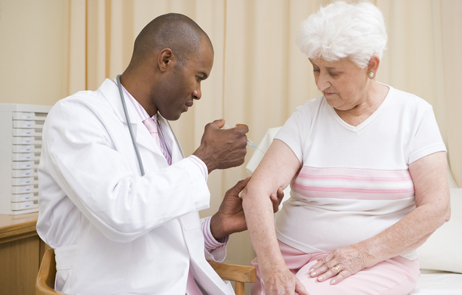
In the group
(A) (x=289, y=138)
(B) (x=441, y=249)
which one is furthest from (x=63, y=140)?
(B) (x=441, y=249)

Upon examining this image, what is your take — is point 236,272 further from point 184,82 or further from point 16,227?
point 16,227

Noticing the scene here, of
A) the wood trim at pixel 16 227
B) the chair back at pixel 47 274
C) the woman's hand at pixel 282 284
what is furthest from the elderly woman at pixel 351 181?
the wood trim at pixel 16 227

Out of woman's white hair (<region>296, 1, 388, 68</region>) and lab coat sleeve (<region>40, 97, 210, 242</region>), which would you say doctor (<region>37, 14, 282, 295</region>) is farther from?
woman's white hair (<region>296, 1, 388, 68</region>)

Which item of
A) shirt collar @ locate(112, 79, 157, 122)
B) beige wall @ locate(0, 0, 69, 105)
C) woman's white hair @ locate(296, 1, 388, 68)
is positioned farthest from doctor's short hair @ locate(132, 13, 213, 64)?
beige wall @ locate(0, 0, 69, 105)

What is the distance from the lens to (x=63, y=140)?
3.39ft

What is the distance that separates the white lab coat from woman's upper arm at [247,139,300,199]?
0.24 meters

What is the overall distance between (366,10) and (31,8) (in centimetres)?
194

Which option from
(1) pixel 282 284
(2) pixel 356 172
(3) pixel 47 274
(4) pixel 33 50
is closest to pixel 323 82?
(2) pixel 356 172

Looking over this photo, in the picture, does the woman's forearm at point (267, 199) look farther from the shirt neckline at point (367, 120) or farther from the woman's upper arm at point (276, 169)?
the shirt neckline at point (367, 120)

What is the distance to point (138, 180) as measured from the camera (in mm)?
1010

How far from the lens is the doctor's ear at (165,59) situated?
1.24 meters

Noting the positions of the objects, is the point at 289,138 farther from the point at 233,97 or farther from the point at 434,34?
the point at 434,34

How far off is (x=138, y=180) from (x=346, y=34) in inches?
28.5

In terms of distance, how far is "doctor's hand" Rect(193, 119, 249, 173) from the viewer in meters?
1.18
